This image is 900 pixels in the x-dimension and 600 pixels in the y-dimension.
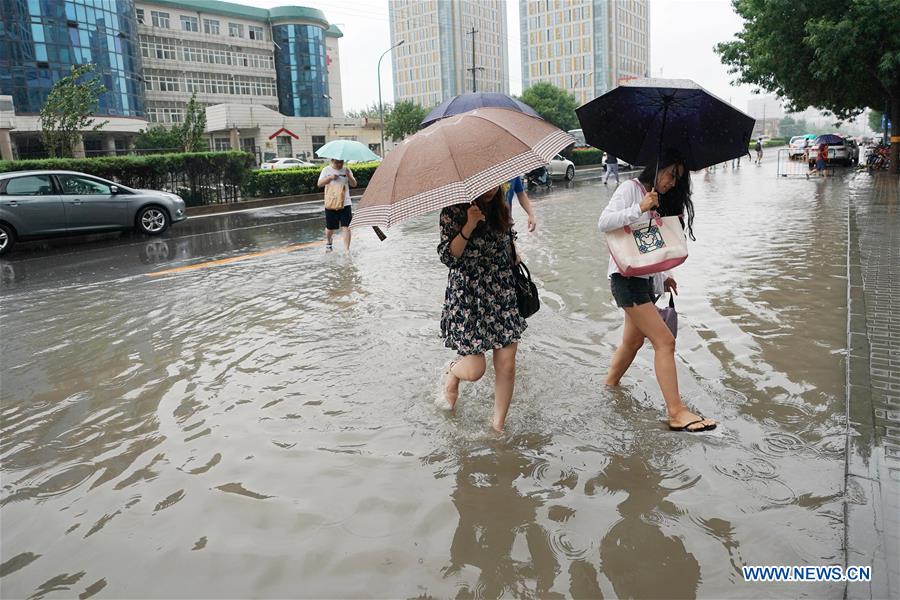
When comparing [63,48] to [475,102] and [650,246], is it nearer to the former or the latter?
[475,102]

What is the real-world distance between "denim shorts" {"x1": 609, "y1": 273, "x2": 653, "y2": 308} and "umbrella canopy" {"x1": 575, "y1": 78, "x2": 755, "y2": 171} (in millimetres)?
695

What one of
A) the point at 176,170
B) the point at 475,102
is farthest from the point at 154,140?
the point at 475,102

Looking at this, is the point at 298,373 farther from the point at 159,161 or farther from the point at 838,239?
the point at 159,161

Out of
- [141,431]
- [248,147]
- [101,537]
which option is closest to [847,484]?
[101,537]

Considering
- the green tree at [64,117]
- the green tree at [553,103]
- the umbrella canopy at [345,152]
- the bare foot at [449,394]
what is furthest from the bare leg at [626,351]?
the green tree at [553,103]

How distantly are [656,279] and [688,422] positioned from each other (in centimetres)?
88

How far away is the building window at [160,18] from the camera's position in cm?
7475

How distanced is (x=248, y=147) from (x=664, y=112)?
7143 centimetres

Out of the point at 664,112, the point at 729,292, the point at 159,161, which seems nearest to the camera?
the point at 664,112

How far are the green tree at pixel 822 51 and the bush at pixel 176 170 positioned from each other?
17338mm

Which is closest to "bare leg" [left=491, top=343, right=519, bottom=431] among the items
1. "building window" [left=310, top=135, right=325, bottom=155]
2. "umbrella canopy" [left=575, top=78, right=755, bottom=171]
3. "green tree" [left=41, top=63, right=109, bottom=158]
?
"umbrella canopy" [left=575, top=78, right=755, bottom=171]

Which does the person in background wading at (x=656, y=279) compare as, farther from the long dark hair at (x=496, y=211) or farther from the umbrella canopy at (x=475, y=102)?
the umbrella canopy at (x=475, y=102)

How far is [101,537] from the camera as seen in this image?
3.22 m

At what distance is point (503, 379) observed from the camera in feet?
13.2
